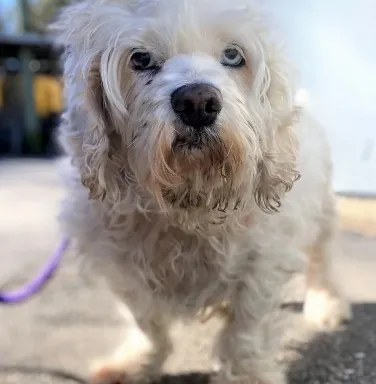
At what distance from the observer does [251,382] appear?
1.31m

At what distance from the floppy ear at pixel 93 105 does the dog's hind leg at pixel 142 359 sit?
14.8 inches

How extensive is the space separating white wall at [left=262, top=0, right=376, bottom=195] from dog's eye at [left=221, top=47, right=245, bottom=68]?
1774mm

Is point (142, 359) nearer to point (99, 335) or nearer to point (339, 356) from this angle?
point (99, 335)

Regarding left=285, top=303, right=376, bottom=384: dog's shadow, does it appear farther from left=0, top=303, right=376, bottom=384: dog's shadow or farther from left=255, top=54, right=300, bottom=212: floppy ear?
left=255, top=54, right=300, bottom=212: floppy ear

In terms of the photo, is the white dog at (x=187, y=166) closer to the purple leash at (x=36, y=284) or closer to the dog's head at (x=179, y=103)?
the dog's head at (x=179, y=103)

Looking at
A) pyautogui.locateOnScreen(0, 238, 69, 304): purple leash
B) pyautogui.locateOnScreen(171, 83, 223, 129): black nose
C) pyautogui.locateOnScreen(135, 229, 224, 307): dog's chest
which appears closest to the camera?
pyautogui.locateOnScreen(171, 83, 223, 129): black nose

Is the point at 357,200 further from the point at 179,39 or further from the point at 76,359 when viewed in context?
the point at 179,39

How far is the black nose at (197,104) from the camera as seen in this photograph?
0.97 metres

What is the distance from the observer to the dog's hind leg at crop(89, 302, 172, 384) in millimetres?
1400

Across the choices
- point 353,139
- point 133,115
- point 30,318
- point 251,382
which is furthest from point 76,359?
point 353,139

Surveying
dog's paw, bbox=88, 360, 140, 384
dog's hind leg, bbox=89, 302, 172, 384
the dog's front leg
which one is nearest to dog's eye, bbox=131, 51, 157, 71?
the dog's front leg

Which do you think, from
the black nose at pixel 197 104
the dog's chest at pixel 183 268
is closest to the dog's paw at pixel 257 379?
the dog's chest at pixel 183 268

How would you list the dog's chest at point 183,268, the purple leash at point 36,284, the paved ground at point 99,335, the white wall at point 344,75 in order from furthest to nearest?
the white wall at point 344,75, the purple leash at point 36,284, the paved ground at point 99,335, the dog's chest at point 183,268

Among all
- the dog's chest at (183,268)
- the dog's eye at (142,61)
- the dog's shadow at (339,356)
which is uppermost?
the dog's eye at (142,61)
